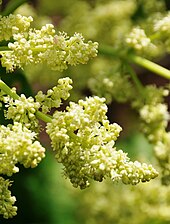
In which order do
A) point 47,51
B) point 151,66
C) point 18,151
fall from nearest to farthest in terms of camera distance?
1. point 18,151
2. point 47,51
3. point 151,66

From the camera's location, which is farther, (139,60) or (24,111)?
(139,60)

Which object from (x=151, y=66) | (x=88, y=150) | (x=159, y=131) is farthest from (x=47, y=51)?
(x=159, y=131)

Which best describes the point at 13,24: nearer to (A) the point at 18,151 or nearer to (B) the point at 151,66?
(A) the point at 18,151

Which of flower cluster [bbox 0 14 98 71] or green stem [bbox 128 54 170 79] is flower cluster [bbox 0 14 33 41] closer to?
flower cluster [bbox 0 14 98 71]

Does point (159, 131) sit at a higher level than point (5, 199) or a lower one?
higher

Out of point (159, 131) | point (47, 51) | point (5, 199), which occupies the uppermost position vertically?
point (159, 131)

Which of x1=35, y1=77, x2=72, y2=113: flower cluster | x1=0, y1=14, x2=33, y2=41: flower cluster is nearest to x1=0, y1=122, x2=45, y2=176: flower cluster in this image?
x1=35, y1=77, x2=72, y2=113: flower cluster

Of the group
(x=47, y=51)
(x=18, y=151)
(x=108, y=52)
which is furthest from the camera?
(x=108, y=52)
